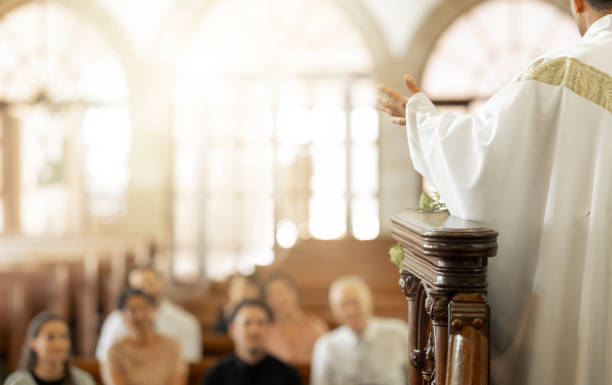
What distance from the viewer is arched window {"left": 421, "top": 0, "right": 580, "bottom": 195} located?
1012cm

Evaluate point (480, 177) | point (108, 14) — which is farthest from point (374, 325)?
point (108, 14)

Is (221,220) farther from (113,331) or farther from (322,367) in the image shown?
(322,367)

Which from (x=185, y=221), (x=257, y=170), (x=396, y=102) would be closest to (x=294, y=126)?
(x=257, y=170)

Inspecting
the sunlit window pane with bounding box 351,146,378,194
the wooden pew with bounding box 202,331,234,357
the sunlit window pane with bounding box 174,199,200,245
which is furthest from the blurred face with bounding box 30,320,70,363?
the sunlit window pane with bounding box 351,146,378,194

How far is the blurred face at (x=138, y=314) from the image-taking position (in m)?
5.14

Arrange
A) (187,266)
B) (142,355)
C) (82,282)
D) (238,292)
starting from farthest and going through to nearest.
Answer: (187,266), (82,282), (238,292), (142,355)

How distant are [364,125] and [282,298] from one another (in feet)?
15.3

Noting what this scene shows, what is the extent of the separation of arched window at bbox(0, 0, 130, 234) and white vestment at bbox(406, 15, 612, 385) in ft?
30.6

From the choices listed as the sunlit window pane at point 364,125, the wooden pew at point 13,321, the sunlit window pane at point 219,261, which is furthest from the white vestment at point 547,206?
the sunlit window pane at point 219,261

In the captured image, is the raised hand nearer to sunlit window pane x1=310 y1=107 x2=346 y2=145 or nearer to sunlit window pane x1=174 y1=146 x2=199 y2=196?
sunlit window pane x1=310 y1=107 x2=346 y2=145

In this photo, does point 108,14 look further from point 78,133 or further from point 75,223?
point 75,223

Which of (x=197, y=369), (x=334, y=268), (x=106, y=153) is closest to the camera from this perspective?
(x=197, y=369)

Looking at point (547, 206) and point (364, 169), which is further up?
point (547, 206)

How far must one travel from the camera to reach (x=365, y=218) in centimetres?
1030
